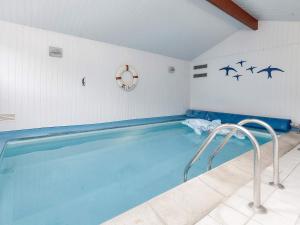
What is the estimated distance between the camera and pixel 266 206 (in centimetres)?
124

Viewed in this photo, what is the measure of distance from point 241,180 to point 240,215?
543 millimetres

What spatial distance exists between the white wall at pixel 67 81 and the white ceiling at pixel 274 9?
2.66m

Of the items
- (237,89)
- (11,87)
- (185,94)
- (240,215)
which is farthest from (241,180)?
(185,94)

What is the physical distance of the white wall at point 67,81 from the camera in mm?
3480

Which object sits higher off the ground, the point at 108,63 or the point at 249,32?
the point at 249,32

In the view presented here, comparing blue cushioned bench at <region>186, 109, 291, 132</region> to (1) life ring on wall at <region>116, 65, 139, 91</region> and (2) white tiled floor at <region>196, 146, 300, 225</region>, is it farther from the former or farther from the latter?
(2) white tiled floor at <region>196, 146, 300, 225</region>

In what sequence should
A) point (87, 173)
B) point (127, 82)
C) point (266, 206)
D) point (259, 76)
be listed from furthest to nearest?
point (127, 82) < point (259, 76) < point (87, 173) < point (266, 206)

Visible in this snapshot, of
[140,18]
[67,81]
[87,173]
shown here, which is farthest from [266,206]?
[67,81]

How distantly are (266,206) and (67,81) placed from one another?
4094mm

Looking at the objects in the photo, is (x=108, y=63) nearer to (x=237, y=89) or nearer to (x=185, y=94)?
(x=185, y=94)

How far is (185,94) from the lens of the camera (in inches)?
264

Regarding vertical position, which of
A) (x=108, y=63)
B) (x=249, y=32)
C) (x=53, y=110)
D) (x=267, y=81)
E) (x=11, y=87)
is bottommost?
(x=53, y=110)

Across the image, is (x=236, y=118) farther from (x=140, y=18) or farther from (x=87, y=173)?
(x=87, y=173)

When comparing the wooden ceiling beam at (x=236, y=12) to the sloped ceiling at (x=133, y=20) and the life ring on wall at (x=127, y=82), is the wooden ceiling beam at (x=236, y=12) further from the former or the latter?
the life ring on wall at (x=127, y=82)
